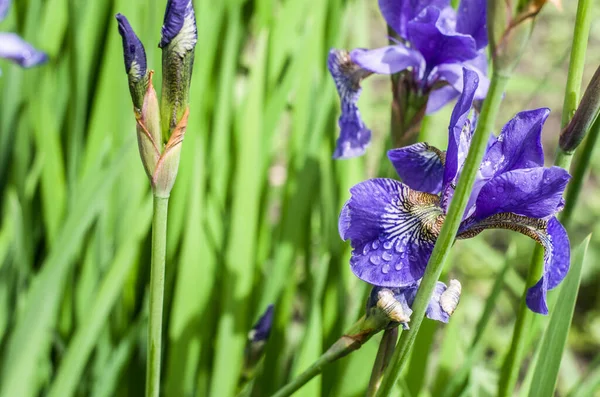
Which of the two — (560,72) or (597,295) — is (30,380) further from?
(560,72)

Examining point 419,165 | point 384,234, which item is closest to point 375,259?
point 384,234

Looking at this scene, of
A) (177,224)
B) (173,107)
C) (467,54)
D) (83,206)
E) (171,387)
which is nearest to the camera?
(173,107)

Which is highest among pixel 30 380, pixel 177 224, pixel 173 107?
pixel 173 107

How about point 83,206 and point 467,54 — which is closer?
point 467,54

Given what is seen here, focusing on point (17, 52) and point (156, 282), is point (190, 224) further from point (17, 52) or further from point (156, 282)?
point (156, 282)

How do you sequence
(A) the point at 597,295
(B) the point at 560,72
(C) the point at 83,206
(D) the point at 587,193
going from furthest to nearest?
(B) the point at 560,72 < (D) the point at 587,193 < (A) the point at 597,295 < (C) the point at 83,206

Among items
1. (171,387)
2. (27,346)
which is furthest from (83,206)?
(171,387)

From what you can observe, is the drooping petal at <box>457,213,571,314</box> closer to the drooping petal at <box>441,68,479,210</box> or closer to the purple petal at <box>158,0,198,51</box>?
the drooping petal at <box>441,68,479,210</box>

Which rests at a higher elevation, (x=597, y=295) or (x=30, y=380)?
(x=30, y=380)
